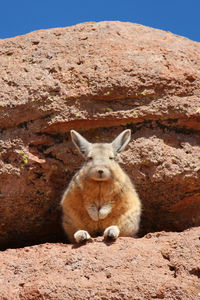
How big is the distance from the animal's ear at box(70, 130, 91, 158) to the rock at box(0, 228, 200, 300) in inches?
60.8

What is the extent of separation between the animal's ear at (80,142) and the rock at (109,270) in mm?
1545

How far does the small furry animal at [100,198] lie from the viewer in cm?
698

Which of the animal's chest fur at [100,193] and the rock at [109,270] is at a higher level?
the animal's chest fur at [100,193]

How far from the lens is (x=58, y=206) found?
7.79 metres

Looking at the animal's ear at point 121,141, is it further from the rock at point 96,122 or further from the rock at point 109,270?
the rock at point 109,270

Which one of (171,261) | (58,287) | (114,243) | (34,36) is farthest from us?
(34,36)

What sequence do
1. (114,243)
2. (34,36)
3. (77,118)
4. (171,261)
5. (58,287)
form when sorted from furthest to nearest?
(34,36), (77,118), (114,243), (171,261), (58,287)

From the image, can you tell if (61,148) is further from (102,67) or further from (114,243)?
(114,243)

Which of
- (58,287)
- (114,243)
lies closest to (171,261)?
(114,243)

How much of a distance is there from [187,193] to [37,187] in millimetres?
2518

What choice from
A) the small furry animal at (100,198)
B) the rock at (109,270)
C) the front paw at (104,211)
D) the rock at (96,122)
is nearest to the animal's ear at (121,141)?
the small furry animal at (100,198)

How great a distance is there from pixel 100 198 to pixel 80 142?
0.95 m

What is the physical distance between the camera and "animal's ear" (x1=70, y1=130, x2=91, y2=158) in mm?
7166

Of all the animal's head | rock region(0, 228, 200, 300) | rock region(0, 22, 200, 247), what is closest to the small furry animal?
the animal's head
